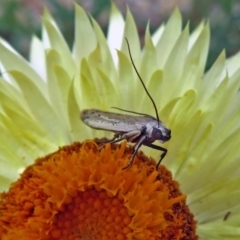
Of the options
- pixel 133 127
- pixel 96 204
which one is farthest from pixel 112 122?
pixel 96 204

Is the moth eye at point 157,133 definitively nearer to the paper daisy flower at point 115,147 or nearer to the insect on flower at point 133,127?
the insect on flower at point 133,127

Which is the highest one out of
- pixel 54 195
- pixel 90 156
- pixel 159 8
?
pixel 159 8

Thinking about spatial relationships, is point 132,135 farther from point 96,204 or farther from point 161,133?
point 96,204

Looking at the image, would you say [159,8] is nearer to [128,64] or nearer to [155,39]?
[155,39]

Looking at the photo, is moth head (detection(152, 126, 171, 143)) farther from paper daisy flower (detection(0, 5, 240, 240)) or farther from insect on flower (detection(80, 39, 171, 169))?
paper daisy flower (detection(0, 5, 240, 240))

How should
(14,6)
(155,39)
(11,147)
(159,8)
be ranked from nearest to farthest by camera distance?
(11,147), (155,39), (14,6), (159,8)

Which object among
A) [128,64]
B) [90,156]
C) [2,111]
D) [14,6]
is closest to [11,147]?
[2,111]

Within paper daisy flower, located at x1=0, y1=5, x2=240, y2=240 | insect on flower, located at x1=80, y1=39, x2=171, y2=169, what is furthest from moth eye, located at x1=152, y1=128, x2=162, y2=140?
paper daisy flower, located at x1=0, y1=5, x2=240, y2=240
